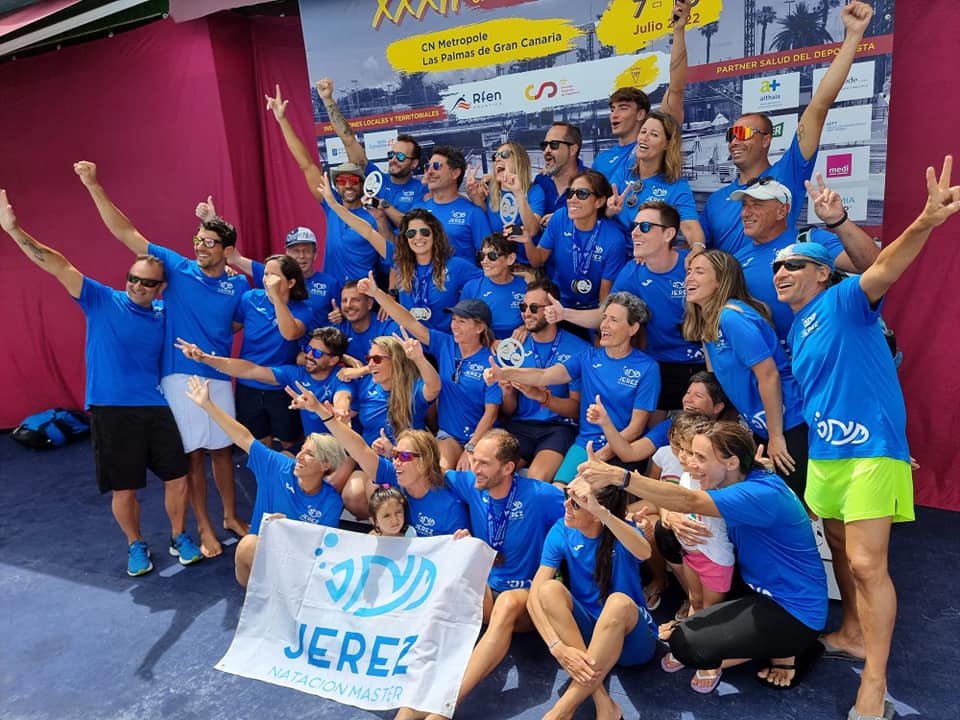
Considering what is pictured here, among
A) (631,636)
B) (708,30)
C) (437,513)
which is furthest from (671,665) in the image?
(708,30)

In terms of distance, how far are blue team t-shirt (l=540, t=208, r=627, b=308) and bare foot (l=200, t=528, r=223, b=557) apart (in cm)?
280

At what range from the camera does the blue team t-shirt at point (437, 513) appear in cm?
402

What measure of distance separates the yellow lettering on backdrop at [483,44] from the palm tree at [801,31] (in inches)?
56.7

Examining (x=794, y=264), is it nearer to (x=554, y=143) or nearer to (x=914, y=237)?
(x=914, y=237)

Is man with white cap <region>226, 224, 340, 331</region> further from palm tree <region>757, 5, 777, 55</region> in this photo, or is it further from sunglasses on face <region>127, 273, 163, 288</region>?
palm tree <region>757, 5, 777, 55</region>

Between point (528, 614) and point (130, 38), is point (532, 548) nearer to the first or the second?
point (528, 614)

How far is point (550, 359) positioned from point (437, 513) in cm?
130

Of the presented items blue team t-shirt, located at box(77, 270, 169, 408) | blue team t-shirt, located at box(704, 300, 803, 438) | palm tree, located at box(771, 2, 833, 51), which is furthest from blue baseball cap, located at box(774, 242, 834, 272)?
blue team t-shirt, located at box(77, 270, 169, 408)

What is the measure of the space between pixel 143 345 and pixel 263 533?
5.59 ft

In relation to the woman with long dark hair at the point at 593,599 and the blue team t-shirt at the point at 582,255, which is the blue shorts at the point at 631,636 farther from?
the blue team t-shirt at the point at 582,255

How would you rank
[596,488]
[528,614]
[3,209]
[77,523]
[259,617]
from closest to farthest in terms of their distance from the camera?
1. [596,488]
2. [528,614]
3. [259,617]
4. [3,209]
5. [77,523]

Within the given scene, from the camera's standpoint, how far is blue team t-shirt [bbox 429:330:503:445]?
4.83 meters

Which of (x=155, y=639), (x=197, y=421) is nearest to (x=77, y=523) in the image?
(x=197, y=421)

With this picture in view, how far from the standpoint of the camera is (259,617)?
3980mm
